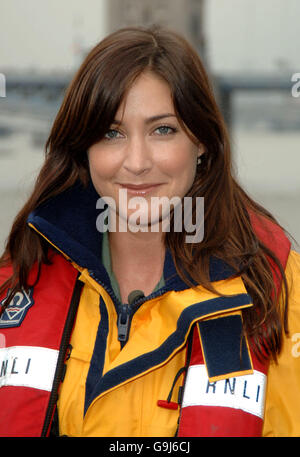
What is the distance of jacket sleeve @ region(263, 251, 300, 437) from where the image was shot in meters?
1.09

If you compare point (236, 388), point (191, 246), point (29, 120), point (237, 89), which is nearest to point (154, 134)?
point (191, 246)

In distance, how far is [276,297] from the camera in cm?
111

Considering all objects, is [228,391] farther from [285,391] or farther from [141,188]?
[141,188]

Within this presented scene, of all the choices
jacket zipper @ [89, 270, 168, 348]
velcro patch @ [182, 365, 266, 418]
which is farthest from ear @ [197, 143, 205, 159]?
velcro patch @ [182, 365, 266, 418]

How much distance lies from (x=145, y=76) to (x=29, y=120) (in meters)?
1.49

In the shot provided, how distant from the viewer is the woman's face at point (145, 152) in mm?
1083

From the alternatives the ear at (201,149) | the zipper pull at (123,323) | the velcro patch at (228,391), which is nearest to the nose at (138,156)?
the ear at (201,149)

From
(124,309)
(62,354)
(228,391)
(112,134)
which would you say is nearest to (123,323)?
(124,309)

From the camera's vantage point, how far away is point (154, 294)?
3.70 feet

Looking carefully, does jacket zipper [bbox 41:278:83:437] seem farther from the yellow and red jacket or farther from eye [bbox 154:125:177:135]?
eye [bbox 154:125:177:135]

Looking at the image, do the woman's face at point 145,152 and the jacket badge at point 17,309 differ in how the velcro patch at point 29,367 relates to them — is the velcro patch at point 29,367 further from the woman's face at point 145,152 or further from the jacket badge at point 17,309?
the woman's face at point 145,152

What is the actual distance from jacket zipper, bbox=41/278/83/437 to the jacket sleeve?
0.38 metres

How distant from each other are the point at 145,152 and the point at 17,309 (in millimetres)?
410

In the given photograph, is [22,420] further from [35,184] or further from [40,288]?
[35,184]
